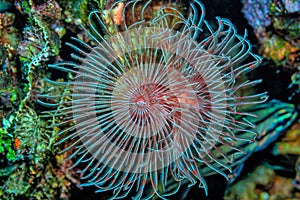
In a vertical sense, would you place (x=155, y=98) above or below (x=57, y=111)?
below

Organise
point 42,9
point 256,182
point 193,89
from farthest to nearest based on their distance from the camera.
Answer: point 256,182
point 42,9
point 193,89

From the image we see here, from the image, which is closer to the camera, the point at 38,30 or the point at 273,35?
the point at 38,30

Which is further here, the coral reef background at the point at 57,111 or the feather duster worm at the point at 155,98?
the coral reef background at the point at 57,111

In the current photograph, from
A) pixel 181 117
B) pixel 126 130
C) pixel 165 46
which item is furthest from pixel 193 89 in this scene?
pixel 126 130

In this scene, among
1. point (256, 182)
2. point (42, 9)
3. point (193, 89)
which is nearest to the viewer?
point (193, 89)

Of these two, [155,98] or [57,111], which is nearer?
[155,98]

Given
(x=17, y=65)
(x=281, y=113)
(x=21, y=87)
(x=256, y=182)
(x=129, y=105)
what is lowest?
(x=256, y=182)

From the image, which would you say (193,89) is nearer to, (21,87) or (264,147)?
(264,147)

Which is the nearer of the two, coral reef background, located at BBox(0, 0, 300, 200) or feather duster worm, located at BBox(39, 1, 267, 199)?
feather duster worm, located at BBox(39, 1, 267, 199)
